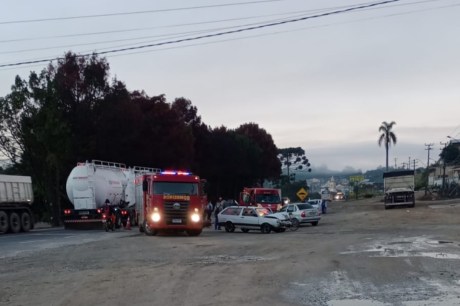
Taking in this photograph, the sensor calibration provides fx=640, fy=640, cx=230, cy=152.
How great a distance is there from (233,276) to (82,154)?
127 feet

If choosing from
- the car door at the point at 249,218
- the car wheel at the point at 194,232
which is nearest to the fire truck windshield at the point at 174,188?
the car wheel at the point at 194,232

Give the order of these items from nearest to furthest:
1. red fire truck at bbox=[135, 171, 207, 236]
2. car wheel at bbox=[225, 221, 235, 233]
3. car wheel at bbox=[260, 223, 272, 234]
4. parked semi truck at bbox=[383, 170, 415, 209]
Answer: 1. red fire truck at bbox=[135, 171, 207, 236]
2. car wheel at bbox=[260, 223, 272, 234]
3. car wheel at bbox=[225, 221, 235, 233]
4. parked semi truck at bbox=[383, 170, 415, 209]

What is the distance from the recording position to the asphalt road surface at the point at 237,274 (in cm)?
1140

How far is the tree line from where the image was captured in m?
49.7

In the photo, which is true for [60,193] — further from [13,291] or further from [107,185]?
[13,291]

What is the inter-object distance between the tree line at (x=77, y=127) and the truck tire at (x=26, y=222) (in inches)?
381

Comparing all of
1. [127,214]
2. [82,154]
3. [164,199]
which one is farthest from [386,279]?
[82,154]

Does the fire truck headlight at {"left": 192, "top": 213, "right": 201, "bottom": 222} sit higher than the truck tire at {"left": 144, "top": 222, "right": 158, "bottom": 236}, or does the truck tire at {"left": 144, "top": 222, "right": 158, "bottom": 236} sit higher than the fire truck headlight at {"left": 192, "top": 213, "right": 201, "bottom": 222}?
the fire truck headlight at {"left": 192, "top": 213, "right": 201, "bottom": 222}

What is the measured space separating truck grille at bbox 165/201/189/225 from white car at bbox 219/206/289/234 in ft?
17.3

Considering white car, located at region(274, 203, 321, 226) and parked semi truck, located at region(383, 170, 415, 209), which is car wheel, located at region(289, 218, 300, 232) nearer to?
white car, located at region(274, 203, 321, 226)

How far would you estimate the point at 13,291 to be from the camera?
502 inches

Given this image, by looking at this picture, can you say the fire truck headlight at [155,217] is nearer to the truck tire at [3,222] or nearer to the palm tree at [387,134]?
the truck tire at [3,222]

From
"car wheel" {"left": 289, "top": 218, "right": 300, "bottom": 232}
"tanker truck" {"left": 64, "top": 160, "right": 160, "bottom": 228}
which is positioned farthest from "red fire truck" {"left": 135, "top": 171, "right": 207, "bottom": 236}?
"car wheel" {"left": 289, "top": 218, "right": 300, "bottom": 232}

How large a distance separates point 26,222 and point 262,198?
56.0ft
